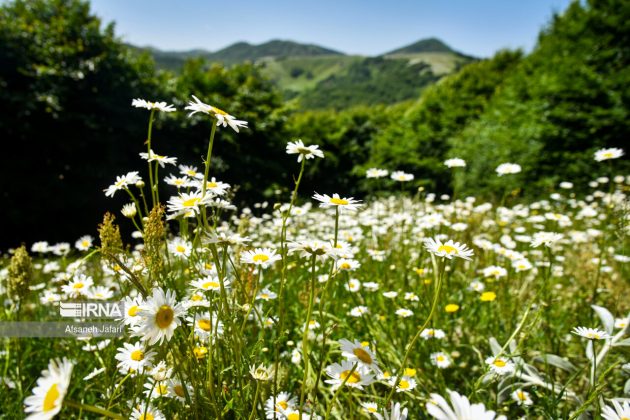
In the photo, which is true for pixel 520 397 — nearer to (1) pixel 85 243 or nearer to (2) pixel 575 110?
(1) pixel 85 243

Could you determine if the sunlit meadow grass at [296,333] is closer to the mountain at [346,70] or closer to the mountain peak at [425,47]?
the mountain at [346,70]

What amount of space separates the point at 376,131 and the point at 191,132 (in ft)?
25.0

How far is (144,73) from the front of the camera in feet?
24.8

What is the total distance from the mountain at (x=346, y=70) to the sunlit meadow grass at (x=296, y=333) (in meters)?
7.78

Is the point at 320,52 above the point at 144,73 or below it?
above

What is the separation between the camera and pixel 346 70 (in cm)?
9288

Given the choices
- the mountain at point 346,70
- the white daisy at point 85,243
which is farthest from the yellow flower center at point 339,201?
the mountain at point 346,70

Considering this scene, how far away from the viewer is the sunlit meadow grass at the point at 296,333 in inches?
36.7

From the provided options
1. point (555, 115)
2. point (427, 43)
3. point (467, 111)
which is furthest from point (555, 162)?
point (427, 43)

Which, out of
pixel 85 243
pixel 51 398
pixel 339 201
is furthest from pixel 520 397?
pixel 85 243

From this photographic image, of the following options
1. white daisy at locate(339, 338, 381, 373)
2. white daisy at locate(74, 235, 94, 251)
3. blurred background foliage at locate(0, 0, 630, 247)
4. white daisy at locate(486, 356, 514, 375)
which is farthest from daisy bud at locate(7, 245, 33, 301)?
blurred background foliage at locate(0, 0, 630, 247)

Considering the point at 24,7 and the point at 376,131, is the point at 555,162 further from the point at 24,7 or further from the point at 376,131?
the point at 24,7

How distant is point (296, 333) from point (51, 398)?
1.53m

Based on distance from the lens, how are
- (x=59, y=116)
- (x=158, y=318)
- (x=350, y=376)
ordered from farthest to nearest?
(x=59, y=116)
(x=350, y=376)
(x=158, y=318)
